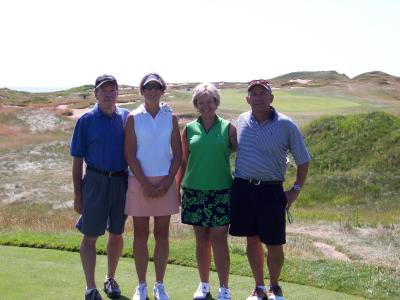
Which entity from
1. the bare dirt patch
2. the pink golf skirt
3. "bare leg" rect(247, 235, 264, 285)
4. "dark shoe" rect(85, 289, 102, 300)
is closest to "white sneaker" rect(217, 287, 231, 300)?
"bare leg" rect(247, 235, 264, 285)

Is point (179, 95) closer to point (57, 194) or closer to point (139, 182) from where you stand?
point (57, 194)

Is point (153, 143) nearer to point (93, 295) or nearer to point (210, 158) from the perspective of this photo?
point (210, 158)

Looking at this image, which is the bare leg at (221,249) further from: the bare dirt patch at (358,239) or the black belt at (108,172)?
the bare dirt patch at (358,239)

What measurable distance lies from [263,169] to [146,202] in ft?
3.35

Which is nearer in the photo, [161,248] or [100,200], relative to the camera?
[100,200]

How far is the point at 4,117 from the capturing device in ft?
108

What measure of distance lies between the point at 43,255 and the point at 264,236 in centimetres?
274

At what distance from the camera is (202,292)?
17.5 feet

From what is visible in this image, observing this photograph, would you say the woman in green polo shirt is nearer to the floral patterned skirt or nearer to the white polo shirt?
the floral patterned skirt

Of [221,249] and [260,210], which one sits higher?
[260,210]

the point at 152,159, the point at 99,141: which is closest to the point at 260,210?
the point at 152,159

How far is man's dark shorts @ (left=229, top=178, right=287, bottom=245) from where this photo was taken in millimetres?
5168

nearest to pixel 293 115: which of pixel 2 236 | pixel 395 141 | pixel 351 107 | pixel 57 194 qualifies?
pixel 351 107

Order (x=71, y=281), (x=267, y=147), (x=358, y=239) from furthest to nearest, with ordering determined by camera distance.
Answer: (x=358, y=239), (x=71, y=281), (x=267, y=147)
